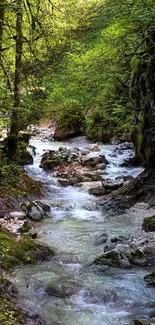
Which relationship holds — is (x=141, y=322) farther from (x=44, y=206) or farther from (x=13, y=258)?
(x=44, y=206)

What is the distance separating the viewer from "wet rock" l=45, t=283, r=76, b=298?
446 cm

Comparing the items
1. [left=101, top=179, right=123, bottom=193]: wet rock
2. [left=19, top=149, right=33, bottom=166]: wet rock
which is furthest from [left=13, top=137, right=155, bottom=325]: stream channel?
[left=19, top=149, right=33, bottom=166]: wet rock

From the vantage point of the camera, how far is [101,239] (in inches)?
259

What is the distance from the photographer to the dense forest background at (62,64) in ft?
26.2

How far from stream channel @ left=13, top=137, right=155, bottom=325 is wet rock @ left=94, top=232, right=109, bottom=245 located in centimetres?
10

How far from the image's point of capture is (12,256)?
5.26 m

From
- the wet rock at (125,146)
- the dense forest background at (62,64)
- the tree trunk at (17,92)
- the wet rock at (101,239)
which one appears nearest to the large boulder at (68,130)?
the wet rock at (125,146)

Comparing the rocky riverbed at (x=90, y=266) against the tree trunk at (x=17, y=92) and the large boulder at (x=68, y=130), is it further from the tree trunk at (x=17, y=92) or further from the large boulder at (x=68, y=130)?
the large boulder at (x=68, y=130)

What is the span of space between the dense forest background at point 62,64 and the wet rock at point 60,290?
414 centimetres

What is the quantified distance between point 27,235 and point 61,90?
6781mm

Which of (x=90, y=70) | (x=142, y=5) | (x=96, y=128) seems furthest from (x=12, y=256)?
(x=96, y=128)

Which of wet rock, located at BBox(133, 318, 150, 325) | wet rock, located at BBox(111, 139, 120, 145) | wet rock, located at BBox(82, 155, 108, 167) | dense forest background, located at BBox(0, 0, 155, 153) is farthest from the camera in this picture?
wet rock, located at BBox(111, 139, 120, 145)

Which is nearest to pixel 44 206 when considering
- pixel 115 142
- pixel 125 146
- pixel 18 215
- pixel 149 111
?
pixel 18 215

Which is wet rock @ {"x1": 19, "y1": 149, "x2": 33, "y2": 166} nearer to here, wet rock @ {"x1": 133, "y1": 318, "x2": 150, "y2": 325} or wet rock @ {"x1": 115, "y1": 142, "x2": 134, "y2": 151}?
wet rock @ {"x1": 115, "y1": 142, "x2": 134, "y2": 151}
